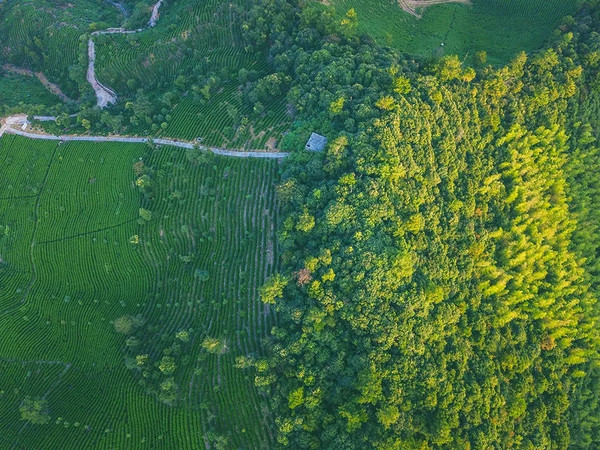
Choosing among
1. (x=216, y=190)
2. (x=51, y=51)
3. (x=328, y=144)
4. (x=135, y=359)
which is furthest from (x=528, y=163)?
(x=51, y=51)

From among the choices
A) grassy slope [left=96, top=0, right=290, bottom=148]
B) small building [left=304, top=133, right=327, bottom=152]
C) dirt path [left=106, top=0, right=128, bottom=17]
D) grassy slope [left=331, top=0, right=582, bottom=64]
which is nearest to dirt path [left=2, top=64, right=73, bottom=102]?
grassy slope [left=96, top=0, right=290, bottom=148]

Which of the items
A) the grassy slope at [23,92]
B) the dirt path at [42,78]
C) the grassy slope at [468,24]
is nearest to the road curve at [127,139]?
the grassy slope at [23,92]

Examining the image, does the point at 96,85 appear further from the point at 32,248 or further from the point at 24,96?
the point at 32,248

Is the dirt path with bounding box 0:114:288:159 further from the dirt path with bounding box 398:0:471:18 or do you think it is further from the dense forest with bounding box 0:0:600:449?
the dirt path with bounding box 398:0:471:18

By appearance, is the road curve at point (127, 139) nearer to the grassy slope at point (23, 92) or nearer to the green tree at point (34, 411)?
the grassy slope at point (23, 92)

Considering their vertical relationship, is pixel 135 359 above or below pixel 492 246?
below

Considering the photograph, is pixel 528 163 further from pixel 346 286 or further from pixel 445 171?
pixel 346 286

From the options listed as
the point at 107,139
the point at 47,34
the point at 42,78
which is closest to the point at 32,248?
the point at 107,139
